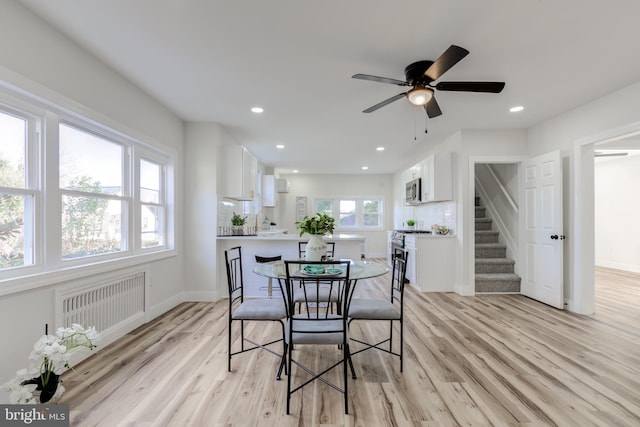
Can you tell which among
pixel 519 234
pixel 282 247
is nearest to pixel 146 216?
pixel 282 247

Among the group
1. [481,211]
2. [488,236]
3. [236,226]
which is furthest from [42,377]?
[481,211]

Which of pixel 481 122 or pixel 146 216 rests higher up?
pixel 481 122

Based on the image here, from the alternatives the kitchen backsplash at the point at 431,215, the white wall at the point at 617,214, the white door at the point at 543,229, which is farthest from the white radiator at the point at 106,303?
the white wall at the point at 617,214

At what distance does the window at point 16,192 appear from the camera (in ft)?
6.27

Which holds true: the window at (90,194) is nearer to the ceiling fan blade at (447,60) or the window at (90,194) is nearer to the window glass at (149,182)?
the window glass at (149,182)

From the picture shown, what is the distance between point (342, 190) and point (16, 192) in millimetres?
7586

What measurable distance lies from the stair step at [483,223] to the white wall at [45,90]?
5.73 meters

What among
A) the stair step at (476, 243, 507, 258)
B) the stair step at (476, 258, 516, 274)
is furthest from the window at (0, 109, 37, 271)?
the stair step at (476, 243, 507, 258)

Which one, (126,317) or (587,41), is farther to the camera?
(126,317)

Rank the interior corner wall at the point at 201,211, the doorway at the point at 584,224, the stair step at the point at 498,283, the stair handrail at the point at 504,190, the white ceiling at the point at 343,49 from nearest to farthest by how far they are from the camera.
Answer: the white ceiling at the point at 343,49
the doorway at the point at 584,224
the interior corner wall at the point at 201,211
the stair step at the point at 498,283
the stair handrail at the point at 504,190

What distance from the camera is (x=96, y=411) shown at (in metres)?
1.79

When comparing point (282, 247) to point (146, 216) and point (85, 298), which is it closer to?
point (146, 216)

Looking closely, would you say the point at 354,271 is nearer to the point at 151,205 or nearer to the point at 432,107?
the point at 432,107

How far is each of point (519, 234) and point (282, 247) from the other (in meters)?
3.80
